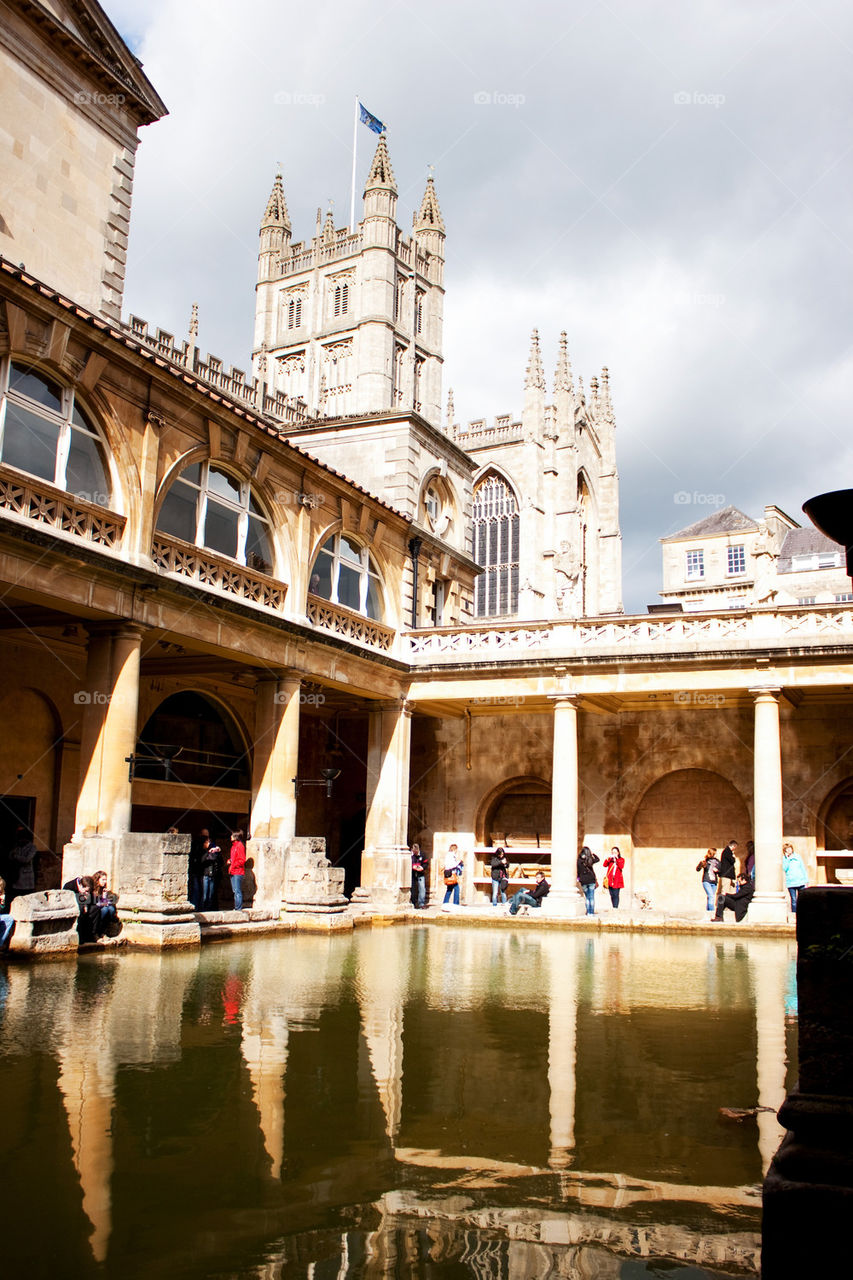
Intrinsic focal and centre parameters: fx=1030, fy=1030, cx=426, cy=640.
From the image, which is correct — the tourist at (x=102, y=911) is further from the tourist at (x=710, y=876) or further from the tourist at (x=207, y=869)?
the tourist at (x=710, y=876)

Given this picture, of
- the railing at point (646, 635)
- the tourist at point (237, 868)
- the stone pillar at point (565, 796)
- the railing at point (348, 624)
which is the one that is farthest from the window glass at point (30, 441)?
the stone pillar at point (565, 796)

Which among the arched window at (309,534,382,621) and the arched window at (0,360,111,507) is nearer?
the arched window at (0,360,111,507)

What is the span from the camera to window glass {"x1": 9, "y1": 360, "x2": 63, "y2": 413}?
15173 millimetres

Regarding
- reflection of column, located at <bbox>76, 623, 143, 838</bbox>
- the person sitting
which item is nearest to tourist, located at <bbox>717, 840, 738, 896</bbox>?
the person sitting

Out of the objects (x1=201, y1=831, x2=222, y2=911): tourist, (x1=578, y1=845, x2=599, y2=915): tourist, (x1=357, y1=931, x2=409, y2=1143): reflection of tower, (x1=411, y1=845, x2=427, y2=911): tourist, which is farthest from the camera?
(x1=411, y1=845, x2=427, y2=911): tourist

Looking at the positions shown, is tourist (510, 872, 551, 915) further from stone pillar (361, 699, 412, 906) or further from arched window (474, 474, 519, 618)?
arched window (474, 474, 519, 618)

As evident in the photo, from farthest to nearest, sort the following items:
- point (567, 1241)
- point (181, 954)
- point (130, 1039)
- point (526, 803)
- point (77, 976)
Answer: point (526, 803), point (181, 954), point (77, 976), point (130, 1039), point (567, 1241)

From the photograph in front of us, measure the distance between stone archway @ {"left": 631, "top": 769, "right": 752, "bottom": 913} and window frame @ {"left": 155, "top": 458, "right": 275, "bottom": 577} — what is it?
496 inches

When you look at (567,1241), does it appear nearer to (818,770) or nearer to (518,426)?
(818,770)

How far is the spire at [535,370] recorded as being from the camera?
67250mm

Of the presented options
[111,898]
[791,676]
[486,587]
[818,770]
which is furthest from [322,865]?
[486,587]

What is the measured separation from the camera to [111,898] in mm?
14008

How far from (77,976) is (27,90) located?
54.2 ft
